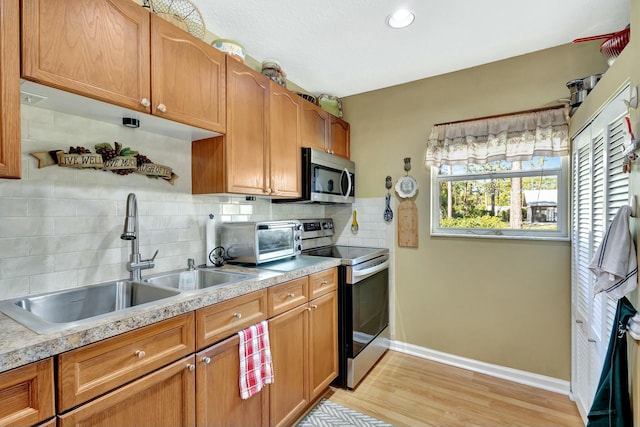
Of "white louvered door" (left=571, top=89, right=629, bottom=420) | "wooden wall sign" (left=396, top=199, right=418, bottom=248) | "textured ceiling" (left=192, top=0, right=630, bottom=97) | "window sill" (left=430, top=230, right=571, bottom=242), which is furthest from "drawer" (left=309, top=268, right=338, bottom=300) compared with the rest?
"textured ceiling" (left=192, top=0, right=630, bottom=97)

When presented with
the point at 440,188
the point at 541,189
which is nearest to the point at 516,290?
the point at 541,189

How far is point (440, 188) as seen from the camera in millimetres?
2754

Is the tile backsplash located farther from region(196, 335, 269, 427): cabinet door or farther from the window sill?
the window sill

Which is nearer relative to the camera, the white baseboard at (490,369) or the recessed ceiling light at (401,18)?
the recessed ceiling light at (401,18)

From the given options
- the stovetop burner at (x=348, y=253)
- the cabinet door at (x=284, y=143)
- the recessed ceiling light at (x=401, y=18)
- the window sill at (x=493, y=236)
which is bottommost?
the stovetop burner at (x=348, y=253)

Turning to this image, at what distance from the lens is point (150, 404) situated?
1.16 metres

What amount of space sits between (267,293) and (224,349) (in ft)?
1.17

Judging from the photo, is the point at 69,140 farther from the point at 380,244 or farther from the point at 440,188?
the point at 440,188

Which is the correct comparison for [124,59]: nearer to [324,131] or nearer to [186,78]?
[186,78]

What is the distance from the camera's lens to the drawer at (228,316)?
4.43ft

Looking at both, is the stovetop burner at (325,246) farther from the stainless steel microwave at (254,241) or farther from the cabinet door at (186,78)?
the cabinet door at (186,78)

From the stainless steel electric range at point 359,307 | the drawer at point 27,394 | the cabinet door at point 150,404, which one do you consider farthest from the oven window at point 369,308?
the drawer at point 27,394

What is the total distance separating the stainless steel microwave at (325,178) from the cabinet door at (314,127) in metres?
0.10

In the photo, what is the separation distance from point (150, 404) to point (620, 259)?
72.7 inches
